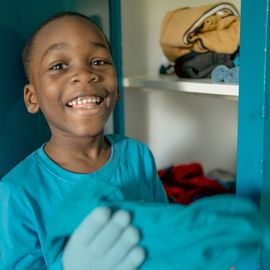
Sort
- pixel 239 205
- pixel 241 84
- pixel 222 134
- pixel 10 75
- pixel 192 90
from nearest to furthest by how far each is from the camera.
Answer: pixel 239 205 → pixel 241 84 → pixel 10 75 → pixel 192 90 → pixel 222 134

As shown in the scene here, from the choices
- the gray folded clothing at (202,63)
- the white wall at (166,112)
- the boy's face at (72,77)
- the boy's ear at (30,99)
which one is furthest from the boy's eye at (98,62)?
the white wall at (166,112)

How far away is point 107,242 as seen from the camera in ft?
1.74

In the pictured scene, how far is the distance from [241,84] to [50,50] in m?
0.33

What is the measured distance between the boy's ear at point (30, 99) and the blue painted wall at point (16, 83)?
0.04m

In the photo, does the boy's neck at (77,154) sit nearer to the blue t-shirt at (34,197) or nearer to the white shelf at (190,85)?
the blue t-shirt at (34,197)

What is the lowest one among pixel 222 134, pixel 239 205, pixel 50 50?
pixel 222 134

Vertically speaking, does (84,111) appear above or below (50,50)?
below

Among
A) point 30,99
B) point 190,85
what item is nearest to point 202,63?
point 190,85

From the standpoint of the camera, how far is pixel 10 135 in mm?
775

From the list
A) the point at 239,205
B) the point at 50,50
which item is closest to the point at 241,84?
the point at 239,205

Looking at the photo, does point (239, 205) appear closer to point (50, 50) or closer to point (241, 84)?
point (241, 84)

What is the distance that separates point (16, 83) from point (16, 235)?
12.0 inches

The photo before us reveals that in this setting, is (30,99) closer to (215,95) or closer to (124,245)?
(124,245)

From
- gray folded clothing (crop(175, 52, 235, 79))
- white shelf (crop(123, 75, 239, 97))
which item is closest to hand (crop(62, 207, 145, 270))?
white shelf (crop(123, 75, 239, 97))
